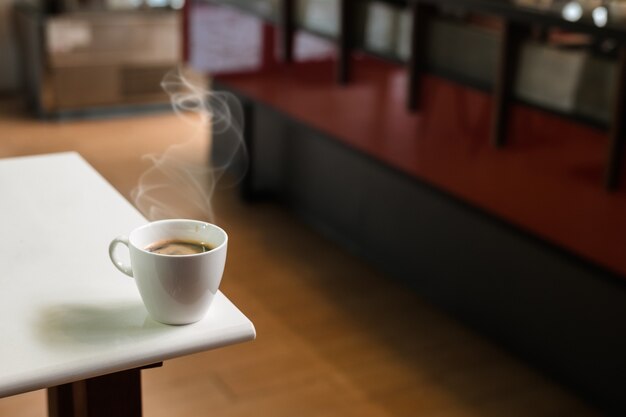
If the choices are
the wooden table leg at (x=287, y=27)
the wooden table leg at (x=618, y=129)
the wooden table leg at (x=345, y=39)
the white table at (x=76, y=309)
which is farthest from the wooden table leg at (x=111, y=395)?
the wooden table leg at (x=287, y=27)

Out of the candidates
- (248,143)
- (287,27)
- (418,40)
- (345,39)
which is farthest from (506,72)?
(248,143)

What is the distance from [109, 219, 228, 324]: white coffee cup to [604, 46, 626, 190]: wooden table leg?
126 centimetres

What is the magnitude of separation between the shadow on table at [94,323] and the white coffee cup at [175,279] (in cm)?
2

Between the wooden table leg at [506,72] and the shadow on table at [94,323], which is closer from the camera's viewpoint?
the shadow on table at [94,323]

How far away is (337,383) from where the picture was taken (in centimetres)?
217

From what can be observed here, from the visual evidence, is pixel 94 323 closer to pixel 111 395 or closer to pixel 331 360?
pixel 111 395

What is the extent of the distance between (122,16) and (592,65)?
9.73 feet

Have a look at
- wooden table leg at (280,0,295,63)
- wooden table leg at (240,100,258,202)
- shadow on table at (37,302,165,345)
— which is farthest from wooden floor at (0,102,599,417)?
shadow on table at (37,302,165,345)

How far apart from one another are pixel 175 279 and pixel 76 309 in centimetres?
13

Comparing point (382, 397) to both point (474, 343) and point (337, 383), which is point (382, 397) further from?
point (474, 343)

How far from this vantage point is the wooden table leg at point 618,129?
6.38 feet

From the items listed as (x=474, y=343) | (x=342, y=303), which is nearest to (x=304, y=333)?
(x=342, y=303)

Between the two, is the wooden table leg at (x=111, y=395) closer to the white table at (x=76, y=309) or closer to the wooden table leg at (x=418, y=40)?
the white table at (x=76, y=309)

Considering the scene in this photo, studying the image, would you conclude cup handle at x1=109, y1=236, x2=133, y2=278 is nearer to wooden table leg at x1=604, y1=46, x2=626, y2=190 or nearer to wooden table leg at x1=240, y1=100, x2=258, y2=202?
wooden table leg at x1=604, y1=46, x2=626, y2=190
